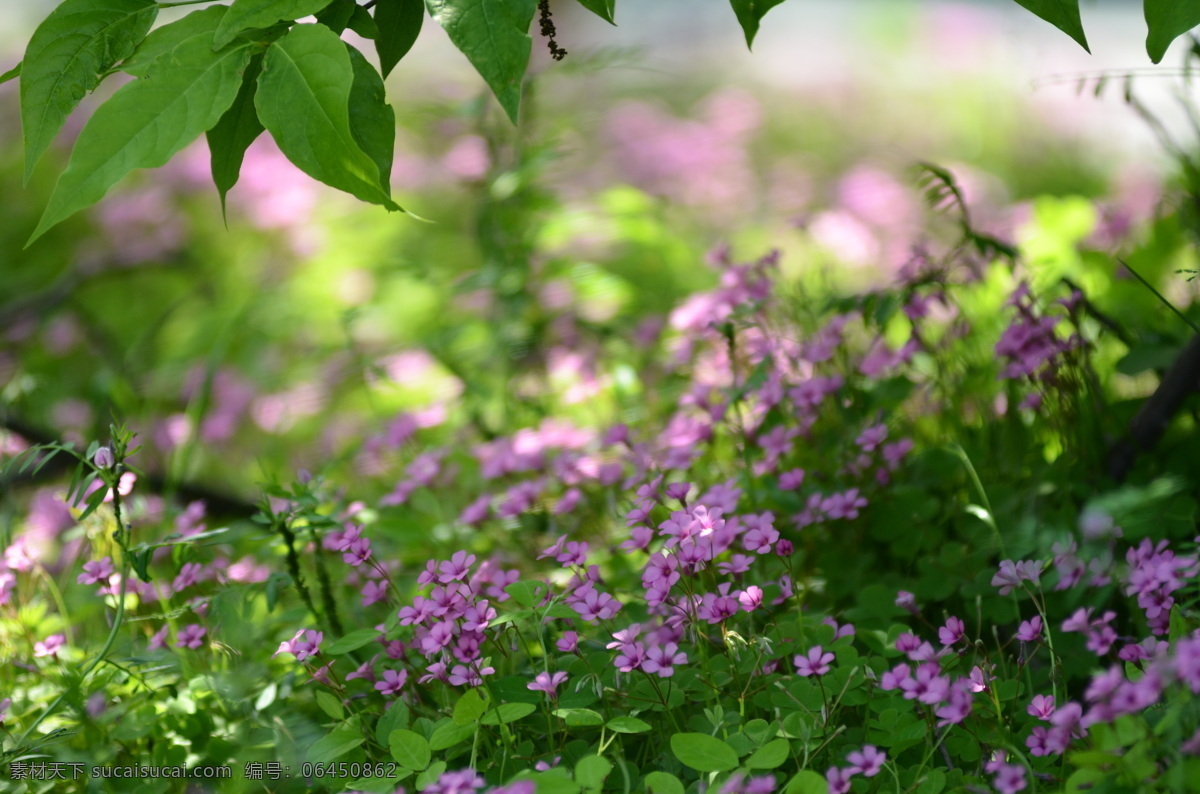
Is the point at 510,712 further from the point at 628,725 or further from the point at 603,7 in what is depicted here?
the point at 603,7

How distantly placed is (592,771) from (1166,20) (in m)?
0.94

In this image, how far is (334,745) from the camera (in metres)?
1.09

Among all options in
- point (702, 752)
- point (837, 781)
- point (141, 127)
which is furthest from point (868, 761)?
point (141, 127)

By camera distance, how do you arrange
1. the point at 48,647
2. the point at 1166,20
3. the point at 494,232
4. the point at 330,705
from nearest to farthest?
the point at 1166,20 < the point at 330,705 < the point at 48,647 < the point at 494,232

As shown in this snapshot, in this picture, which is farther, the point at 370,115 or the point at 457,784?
the point at 370,115

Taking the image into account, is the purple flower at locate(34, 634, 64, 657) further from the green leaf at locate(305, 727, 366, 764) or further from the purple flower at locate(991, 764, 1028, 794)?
the purple flower at locate(991, 764, 1028, 794)

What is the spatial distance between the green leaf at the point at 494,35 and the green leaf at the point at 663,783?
2.22ft

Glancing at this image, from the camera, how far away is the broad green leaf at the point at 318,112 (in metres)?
0.92

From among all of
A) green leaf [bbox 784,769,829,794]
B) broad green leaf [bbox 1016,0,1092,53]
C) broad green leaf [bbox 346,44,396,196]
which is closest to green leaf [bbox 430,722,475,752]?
green leaf [bbox 784,769,829,794]

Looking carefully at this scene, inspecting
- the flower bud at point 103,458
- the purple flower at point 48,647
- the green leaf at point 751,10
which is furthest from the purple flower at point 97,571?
the green leaf at point 751,10

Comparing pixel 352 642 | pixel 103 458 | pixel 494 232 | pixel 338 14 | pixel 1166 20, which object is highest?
pixel 338 14

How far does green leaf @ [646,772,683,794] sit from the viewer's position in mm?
948

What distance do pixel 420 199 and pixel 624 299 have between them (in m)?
1.71

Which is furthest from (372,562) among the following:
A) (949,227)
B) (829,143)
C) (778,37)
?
(778,37)
